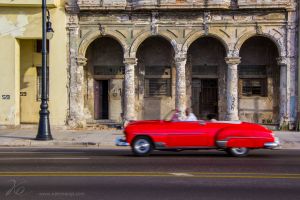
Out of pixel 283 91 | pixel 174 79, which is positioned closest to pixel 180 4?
pixel 174 79

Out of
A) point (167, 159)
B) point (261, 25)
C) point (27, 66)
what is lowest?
point (167, 159)

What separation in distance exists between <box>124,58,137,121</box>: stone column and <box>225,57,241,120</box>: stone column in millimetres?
4472

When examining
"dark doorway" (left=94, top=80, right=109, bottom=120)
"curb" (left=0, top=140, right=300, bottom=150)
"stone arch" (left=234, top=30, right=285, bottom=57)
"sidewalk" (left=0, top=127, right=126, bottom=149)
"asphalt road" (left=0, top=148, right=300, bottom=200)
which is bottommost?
"curb" (left=0, top=140, right=300, bottom=150)

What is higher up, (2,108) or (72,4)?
(72,4)

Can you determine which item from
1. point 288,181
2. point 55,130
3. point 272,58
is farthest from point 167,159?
point 272,58

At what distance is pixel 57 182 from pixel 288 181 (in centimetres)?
444

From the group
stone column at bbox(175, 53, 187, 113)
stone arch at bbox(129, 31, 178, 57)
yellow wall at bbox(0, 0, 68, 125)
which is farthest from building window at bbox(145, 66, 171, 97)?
yellow wall at bbox(0, 0, 68, 125)

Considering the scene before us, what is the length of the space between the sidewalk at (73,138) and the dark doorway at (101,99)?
1.90 meters

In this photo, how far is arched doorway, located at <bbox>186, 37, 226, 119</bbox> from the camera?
29078 mm

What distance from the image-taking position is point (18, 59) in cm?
2789

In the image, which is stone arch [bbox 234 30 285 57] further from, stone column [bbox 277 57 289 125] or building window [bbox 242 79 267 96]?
building window [bbox 242 79 267 96]

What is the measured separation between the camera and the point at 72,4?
27.7 metres

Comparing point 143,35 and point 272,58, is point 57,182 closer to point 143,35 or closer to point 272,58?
point 143,35

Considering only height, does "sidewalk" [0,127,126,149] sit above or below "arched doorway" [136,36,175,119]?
below
